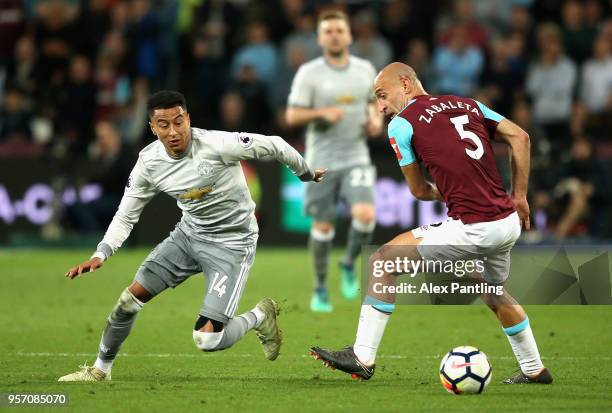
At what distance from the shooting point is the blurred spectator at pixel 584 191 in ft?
60.0

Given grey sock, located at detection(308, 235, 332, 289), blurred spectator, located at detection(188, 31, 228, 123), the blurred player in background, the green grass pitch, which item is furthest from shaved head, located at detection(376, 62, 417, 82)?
blurred spectator, located at detection(188, 31, 228, 123)

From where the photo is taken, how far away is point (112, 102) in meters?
20.5

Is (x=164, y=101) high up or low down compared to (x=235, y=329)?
up

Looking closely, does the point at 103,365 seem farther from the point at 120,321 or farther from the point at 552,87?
the point at 552,87

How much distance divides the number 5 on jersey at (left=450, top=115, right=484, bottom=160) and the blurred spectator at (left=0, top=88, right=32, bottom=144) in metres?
13.2

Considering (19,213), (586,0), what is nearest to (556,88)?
(586,0)

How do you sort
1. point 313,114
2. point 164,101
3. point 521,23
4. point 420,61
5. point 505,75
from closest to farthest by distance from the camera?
1. point 164,101
2. point 313,114
3. point 505,75
4. point 420,61
5. point 521,23

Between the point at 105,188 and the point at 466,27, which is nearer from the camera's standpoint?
the point at 105,188

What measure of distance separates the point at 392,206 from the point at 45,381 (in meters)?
10.9

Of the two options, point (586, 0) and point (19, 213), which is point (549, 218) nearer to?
point (586, 0)

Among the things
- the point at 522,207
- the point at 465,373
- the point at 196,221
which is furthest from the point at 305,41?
the point at 465,373

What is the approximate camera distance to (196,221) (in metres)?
8.59

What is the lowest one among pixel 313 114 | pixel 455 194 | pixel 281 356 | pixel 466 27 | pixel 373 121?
pixel 281 356

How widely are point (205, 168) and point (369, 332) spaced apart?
157 centimetres
